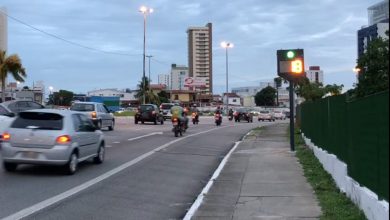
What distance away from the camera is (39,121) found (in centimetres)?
1330

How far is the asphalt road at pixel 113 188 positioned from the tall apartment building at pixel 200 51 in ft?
425

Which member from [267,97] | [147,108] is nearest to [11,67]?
[147,108]

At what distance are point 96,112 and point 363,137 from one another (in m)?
23.2

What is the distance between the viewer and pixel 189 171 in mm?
14883

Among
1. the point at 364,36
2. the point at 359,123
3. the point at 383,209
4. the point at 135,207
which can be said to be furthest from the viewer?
the point at 364,36

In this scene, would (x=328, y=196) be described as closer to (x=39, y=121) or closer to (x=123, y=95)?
(x=39, y=121)

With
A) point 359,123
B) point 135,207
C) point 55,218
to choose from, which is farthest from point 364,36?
point 55,218

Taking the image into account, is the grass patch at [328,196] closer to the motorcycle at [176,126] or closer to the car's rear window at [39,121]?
the car's rear window at [39,121]

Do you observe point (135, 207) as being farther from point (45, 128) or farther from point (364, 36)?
point (364, 36)

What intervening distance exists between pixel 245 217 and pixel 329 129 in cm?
495

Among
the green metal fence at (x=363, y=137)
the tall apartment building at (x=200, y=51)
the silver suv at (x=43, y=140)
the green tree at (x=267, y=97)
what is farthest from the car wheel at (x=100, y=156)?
the green tree at (x=267, y=97)

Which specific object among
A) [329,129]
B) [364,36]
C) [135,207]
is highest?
[364,36]

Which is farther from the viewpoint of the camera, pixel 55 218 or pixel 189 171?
pixel 189 171

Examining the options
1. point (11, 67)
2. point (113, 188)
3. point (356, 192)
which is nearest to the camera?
point (356, 192)
